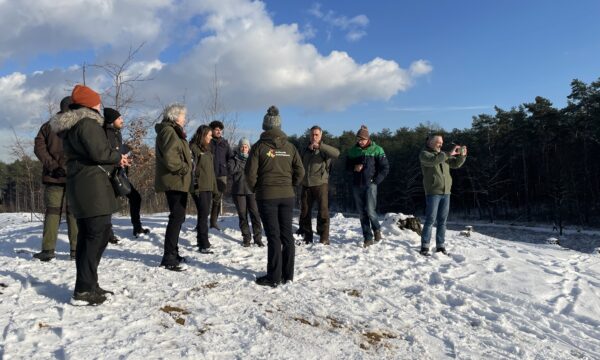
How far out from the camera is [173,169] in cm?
528

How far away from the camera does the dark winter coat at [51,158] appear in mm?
5582

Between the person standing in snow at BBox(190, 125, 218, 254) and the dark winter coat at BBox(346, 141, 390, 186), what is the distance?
99.3 inches

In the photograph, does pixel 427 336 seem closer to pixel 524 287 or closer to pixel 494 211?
pixel 524 287

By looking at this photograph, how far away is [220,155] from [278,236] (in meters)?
3.19

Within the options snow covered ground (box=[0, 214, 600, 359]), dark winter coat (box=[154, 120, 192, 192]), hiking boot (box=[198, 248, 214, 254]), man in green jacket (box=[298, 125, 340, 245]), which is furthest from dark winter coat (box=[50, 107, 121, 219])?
man in green jacket (box=[298, 125, 340, 245])

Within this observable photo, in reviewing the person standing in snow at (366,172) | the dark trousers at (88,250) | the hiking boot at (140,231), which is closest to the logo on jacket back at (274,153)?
the dark trousers at (88,250)

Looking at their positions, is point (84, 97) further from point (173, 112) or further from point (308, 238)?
point (308, 238)

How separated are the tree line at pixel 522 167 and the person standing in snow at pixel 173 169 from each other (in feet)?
59.9

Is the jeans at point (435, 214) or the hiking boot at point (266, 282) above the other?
the jeans at point (435, 214)

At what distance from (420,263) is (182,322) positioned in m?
3.99

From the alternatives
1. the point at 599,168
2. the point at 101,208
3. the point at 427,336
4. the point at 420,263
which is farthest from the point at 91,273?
the point at 599,168

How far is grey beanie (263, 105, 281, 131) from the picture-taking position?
5.22 meters

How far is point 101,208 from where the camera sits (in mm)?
3982

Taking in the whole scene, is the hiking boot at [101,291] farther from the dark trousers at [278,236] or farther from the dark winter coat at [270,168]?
the dark winter coat at [270,168]
